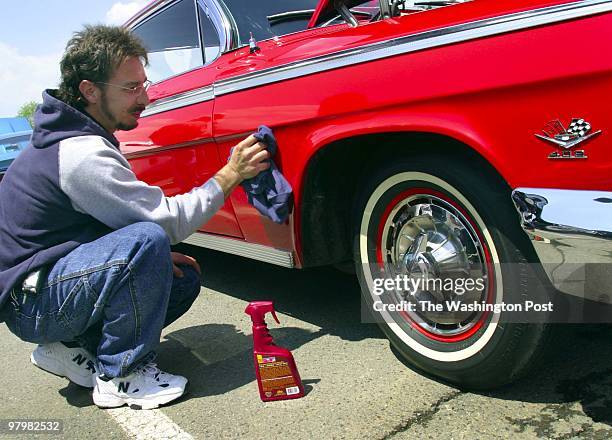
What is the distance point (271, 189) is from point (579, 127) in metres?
1.19

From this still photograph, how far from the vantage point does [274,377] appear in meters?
2.11

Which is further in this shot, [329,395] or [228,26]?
[228,26]

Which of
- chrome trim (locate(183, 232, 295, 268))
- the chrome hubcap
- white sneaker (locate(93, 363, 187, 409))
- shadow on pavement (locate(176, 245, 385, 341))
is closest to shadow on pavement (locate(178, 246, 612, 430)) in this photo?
shadow on pavement (locate(176, 245, 385, 341))

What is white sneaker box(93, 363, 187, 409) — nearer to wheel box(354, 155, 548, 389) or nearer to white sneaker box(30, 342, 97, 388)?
white sneaker box(30, 342, 97, 388)

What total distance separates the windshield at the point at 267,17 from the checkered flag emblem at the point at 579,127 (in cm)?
186

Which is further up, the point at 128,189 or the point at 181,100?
the point at 181,100

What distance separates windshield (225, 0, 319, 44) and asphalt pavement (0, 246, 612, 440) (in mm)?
1448

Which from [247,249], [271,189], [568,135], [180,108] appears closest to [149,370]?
[247,249]

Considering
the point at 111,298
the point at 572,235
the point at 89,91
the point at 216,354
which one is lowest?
the point at 216,354

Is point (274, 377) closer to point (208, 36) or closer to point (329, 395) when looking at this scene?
point (329, 395)

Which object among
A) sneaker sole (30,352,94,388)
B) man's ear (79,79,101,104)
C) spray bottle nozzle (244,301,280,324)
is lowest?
sneaker sole (30,352,94,388)

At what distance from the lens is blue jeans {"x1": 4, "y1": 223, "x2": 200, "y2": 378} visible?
6.87 ft

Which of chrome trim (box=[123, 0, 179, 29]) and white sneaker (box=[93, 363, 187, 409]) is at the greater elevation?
chrome trim (box=[123, 0, 179, 29])

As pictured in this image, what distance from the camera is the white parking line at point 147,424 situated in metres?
1.99
